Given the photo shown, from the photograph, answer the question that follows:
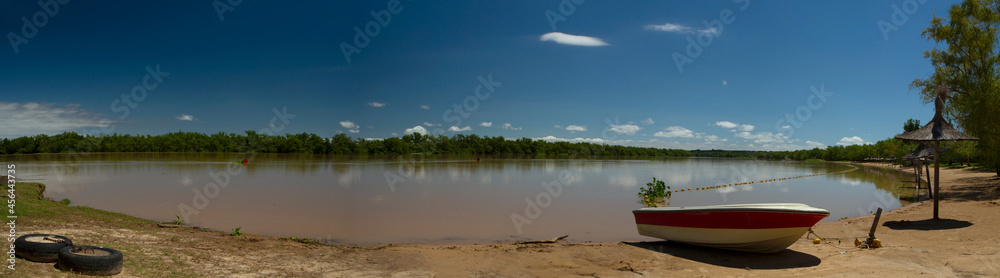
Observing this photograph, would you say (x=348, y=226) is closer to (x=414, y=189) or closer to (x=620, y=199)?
(x=414, y=189)

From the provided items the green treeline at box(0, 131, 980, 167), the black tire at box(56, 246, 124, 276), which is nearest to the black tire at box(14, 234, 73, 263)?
the black tire at box(56, 246, 124, 276)

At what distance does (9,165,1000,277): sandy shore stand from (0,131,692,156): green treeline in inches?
3116

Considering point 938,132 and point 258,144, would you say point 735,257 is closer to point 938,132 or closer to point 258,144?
point 938,132

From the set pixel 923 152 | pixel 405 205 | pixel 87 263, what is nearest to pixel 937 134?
pixel 923 152

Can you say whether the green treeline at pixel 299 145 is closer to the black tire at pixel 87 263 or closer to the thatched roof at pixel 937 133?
the thatched roof at pixel 937 133

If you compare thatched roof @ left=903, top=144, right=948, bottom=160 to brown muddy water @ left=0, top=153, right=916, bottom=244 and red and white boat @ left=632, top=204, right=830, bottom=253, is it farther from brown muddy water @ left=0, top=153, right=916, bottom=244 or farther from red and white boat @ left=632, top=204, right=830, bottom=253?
red and white boat @ left=632, top=204, right=830, bottom=253

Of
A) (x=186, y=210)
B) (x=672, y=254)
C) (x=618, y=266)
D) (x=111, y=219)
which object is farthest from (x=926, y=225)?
(x=186, y=210)

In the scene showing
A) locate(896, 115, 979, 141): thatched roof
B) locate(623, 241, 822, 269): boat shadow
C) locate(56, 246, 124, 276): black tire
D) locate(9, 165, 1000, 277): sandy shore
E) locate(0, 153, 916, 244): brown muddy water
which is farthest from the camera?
locate(0, 153, 916, 244): brown muddy water

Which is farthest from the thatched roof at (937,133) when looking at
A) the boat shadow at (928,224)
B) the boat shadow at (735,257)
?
the boat shadow at (735,257)

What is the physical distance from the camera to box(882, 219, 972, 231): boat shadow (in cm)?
939

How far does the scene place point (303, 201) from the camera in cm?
1495

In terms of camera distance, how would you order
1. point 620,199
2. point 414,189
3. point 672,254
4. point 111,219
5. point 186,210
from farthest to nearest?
point 414,189
point 620,199
point 186,210
point 111,219
point 672,254

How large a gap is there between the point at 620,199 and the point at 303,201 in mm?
11311

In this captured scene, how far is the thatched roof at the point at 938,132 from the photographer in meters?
9.80
